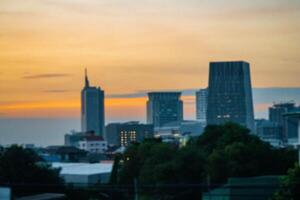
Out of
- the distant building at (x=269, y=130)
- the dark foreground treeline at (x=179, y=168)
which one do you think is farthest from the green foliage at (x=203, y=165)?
the distant building at (x=269, y=130)

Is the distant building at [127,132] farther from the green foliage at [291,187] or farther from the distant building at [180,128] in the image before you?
the green foliage at [291,187]

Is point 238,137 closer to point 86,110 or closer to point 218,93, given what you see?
point 218,93

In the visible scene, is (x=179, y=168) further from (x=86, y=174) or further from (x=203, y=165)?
(x=86, y=174)

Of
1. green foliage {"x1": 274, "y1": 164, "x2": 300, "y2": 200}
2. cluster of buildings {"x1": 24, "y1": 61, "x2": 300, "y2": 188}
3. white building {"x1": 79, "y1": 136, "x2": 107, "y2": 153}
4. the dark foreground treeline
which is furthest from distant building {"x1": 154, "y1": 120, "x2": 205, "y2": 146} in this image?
green foliage {"x1": 274, "y1": 164, "x2": 300, "y2": 200}

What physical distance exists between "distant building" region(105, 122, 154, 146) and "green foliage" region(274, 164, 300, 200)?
12172cm

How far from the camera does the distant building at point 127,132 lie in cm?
13650

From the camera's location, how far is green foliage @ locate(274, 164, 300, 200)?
472 inches

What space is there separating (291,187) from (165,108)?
174050mm

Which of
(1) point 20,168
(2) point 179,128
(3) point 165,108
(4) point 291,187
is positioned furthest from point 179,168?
(3) point 165,108

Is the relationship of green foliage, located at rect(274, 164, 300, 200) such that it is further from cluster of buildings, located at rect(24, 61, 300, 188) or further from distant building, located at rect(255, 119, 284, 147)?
distant building, located at rect(255, 119, 284, 147)

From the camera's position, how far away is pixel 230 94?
155875 millimetres

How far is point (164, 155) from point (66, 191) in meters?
3.58

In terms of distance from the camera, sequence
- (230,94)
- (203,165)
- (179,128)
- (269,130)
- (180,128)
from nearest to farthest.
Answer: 1. (203,165)
2. (269,130)
3. (230,94)
4. (180,128)
5. (179,128)

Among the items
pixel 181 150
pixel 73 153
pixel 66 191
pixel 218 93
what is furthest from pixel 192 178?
pixel 218 93
